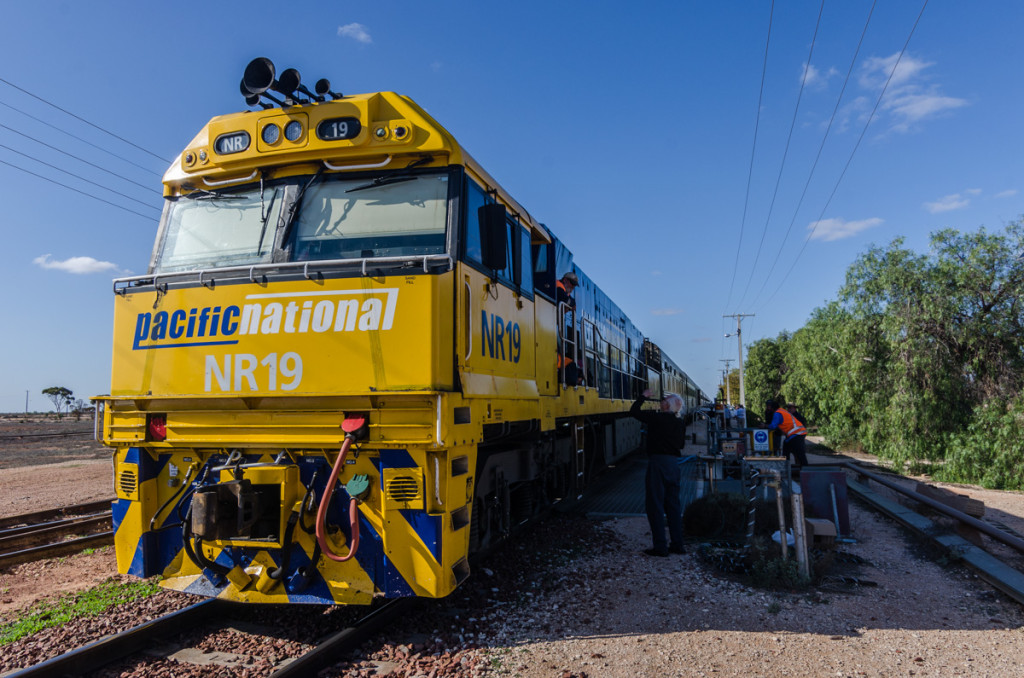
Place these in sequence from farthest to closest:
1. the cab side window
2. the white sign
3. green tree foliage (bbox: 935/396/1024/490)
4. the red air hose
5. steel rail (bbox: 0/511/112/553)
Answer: green tree foliage (bbox: 935/396/1024/490) < the white sign < steel rail (bbox: 0/511/112/553) < the cab side window < the red air hose

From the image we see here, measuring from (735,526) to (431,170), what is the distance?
532 centimetres

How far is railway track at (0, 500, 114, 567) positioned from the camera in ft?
23.9

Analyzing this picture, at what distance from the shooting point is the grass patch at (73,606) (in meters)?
4.75

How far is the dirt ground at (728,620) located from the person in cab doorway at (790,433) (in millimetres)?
5370

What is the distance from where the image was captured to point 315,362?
4.38 m

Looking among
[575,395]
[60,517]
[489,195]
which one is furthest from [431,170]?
[60,517]

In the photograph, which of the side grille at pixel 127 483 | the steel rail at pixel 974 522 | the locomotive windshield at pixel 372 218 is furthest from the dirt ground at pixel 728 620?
the locomotive windshield at pixel 372 218

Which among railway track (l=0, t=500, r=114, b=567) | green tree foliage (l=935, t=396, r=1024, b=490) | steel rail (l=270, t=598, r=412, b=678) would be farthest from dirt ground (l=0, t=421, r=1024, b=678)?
green tree foliage (l=935, t=396, r=1024, b=490)

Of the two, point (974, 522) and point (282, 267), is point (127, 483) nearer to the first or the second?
point (282, 267)

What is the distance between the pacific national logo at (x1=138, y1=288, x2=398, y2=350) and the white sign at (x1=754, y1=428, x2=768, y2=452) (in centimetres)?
766

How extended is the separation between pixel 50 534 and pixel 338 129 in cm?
685

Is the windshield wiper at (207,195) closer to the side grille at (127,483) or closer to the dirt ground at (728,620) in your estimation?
the side grille at (127,483)

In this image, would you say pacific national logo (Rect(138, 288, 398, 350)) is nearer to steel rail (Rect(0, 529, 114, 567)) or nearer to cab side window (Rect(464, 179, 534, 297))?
cab side window (Rect(464, 179, 534, 297))

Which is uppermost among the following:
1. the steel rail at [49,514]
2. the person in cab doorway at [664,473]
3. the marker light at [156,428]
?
the marker light at [156,428]
